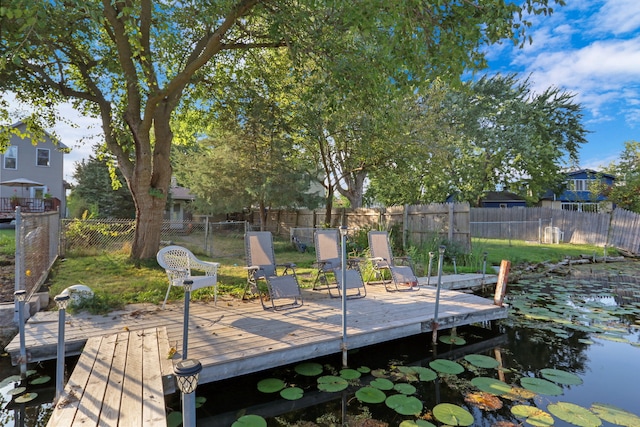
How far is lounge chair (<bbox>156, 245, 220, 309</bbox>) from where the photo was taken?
4797 millimetres

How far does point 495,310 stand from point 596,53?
1218cm

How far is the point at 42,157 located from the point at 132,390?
73.2 feet

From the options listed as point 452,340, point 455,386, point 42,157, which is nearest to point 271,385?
point 455,386

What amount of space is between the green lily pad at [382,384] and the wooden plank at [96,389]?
2.42 meters

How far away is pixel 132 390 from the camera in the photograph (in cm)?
273

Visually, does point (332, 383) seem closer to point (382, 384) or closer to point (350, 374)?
point (350, 374)

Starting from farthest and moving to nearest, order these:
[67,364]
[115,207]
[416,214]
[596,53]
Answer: [115,207] < [596,53] < [416,214] < [67,364]

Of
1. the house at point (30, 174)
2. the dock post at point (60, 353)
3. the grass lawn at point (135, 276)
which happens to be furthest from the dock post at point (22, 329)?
the house at point (30, 174)

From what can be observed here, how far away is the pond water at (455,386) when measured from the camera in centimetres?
303

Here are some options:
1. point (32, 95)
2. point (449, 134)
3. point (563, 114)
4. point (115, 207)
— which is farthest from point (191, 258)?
point (563, 114)

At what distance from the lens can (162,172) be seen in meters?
8.09

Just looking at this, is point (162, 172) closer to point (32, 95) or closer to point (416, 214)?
point (32, 95)

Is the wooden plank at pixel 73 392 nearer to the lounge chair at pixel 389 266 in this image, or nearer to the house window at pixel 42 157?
the lounge chair at pixel 389 266

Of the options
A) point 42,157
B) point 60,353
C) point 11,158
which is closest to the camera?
point 60,353
